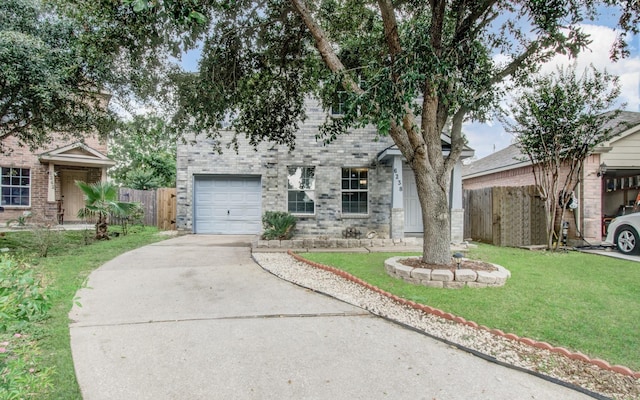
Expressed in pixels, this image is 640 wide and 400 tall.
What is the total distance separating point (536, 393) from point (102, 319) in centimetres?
477

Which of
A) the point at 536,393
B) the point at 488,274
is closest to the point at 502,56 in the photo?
the point at 488,274

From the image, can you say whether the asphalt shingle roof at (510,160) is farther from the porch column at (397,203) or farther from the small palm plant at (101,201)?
the small palm plant at (101,201)

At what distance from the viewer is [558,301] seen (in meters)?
5.01

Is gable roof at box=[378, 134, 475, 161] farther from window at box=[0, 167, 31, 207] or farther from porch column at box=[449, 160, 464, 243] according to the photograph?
window at box=[0, 167, 31, 207]

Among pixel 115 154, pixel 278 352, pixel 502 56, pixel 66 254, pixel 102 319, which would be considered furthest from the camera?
pixel 115 154

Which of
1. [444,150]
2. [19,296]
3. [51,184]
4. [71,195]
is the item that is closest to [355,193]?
[444,150]

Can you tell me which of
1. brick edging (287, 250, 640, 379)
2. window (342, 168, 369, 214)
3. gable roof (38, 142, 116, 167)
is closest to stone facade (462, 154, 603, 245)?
window (342, 168, 369, 214)

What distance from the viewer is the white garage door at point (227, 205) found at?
13227 millimetres

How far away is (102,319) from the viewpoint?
14.1 feet

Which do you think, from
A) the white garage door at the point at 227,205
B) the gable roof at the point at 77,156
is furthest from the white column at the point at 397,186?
the gable roof at the point at 77,156

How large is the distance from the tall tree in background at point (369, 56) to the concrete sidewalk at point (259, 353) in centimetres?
282

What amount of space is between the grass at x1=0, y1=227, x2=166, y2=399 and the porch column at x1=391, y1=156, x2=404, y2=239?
7.71 metres

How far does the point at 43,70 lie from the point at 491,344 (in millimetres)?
9570

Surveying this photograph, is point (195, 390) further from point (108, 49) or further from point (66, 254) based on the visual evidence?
point (66, 254)
